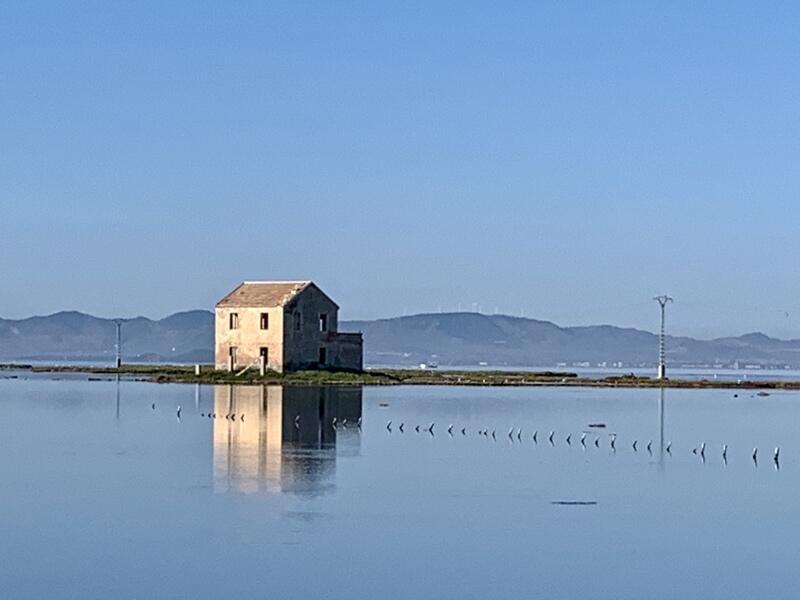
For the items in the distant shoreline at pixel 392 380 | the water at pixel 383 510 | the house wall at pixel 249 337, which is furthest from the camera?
the house wall at pixel 249 337

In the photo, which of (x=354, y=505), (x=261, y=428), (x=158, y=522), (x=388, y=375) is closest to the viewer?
(x=158, y=522)

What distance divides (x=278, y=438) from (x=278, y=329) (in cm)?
3295

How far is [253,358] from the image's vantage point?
69938mm

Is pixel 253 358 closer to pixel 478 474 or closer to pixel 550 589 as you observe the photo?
pixel 478 474

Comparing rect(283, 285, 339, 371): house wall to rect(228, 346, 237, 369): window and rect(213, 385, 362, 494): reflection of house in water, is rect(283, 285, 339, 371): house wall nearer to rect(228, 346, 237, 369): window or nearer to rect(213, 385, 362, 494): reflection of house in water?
rect(228, 346, 237, 369): window

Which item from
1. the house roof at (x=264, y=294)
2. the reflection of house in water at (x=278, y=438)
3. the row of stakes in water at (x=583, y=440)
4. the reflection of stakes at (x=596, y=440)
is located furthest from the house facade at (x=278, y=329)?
the row of stakes in water at (x=583, y=440)

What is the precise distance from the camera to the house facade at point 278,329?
69062 millimetres

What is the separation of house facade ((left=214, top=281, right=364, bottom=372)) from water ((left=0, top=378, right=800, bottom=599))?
944 inches

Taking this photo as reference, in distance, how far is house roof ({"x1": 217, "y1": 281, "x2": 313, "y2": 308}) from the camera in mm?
69812

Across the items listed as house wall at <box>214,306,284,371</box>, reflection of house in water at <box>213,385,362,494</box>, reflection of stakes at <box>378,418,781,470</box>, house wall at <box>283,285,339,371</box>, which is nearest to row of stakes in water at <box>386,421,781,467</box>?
reflection of stakes at <box>378,418,781,470</box>

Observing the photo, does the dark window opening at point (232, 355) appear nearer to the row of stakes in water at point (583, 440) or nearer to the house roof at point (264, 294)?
the house roof at point (264, 294)

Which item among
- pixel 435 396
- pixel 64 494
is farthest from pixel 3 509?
pixel 435 396

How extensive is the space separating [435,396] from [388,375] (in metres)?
16.1

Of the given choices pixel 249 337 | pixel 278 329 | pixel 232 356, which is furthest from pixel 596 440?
pixel 232 356
